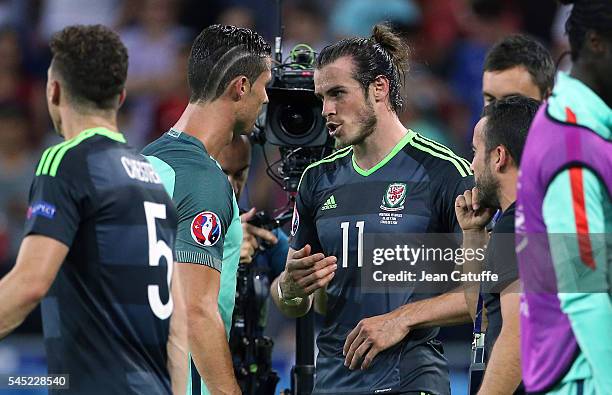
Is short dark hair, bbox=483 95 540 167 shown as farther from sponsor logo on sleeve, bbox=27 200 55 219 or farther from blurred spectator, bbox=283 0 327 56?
blurred spectator, bbox=283 0 327 56

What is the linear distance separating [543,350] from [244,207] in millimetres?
3522

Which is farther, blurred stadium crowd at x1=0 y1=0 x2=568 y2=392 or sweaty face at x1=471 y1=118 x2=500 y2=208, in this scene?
blurred stadium crowd at x1=0 y1=0 x2=568 y2=392

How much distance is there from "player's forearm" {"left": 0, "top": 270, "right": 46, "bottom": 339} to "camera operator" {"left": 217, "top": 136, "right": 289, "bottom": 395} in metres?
2.32

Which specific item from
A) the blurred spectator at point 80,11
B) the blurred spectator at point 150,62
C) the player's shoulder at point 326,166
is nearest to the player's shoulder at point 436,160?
the player's shoulder at point 326,166

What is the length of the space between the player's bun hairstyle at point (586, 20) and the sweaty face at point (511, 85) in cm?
222

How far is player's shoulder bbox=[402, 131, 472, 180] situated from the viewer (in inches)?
184

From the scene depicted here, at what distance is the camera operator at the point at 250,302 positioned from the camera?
18.4 feet

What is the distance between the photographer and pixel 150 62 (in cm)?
984

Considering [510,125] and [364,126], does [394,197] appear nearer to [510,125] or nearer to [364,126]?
[364,126]

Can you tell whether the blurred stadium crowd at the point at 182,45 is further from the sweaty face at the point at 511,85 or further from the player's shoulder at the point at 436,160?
the player's shoulder at the point at 436,160

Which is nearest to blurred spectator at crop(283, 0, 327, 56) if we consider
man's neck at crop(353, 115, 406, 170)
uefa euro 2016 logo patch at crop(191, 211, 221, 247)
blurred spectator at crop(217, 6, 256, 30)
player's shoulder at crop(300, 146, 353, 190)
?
A: blurred spectator at crop(217, 6, 256, 30)

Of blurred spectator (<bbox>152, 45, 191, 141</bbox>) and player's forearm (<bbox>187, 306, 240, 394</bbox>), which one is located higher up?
blurred spectator (<bbox>152, 45, 191, 141</bbox>)

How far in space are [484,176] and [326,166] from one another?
1.22 m

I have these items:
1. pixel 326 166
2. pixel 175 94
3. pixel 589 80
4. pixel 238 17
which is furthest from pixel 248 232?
pixel 175 94
